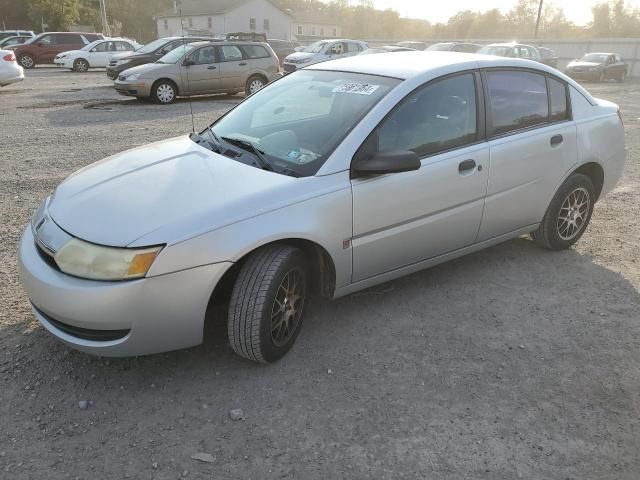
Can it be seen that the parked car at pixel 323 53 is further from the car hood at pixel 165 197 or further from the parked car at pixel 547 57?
the car hood at pixel 165 197

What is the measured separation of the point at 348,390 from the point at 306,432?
39cm

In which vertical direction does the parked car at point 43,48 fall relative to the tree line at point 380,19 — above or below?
below

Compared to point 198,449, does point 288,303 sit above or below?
above

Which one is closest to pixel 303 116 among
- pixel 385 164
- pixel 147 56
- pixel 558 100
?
pixel 385 164

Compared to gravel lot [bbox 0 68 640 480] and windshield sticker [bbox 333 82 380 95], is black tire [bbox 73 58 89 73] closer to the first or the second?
gravel lot [bbox 0 68 640 480]

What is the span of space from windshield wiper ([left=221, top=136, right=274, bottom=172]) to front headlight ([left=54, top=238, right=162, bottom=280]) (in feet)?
3.01

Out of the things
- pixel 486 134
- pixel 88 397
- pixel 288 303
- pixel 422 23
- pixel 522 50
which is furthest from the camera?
pixel 422 23

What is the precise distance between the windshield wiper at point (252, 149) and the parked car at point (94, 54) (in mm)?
22715

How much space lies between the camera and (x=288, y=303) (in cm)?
314

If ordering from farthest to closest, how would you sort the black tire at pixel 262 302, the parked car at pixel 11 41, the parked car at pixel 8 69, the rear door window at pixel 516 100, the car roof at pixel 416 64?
the parked car at pixel 11 41, the parked car at pixel 8 69, the rear door window at pixel 516 100, the car roof at pixel 416 64, the black tire at pixel 262 302

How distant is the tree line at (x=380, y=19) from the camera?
154 feet

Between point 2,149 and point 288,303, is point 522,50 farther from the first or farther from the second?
point 288,303

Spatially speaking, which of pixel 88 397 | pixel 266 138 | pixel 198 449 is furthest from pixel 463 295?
pixel 88 397

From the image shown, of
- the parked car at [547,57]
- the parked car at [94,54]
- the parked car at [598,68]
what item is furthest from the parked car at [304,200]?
the parked car at [598,68]
